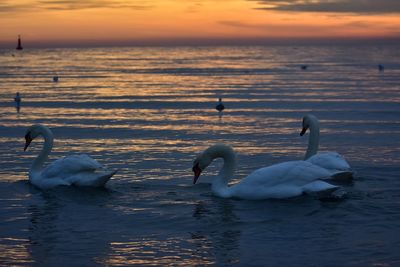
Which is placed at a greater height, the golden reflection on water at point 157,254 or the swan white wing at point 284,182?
the swan white wing at point 284,182

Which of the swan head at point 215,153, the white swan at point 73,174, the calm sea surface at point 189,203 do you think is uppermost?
the swan head at point 215,153

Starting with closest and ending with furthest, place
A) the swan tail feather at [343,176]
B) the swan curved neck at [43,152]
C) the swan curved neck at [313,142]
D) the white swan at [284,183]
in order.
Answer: the white swan at [284,183] → the swan tail feather at [343,176] → the swan curved neck at [43,152] → the swan curved neck at [313,142]

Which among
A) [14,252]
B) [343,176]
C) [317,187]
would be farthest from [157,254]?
[343,176]

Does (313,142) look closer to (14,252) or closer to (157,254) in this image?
(157,254)

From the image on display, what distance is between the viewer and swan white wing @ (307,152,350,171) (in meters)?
12.5

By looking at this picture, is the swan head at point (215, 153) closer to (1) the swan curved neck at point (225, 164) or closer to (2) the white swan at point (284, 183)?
(1) the swan curved neck at point (225, 164)

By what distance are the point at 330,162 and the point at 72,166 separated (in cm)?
443

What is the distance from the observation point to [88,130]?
2105cm

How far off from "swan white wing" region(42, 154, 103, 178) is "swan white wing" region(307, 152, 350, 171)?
3.76 metres

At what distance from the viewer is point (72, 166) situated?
12.6 m

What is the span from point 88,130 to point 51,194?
350 inches

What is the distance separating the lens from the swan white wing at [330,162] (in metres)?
12.5

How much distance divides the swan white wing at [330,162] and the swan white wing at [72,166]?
3.76 metres

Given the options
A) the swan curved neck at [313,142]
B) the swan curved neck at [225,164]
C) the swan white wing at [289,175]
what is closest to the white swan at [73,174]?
the swan curved neck at [225,164]
